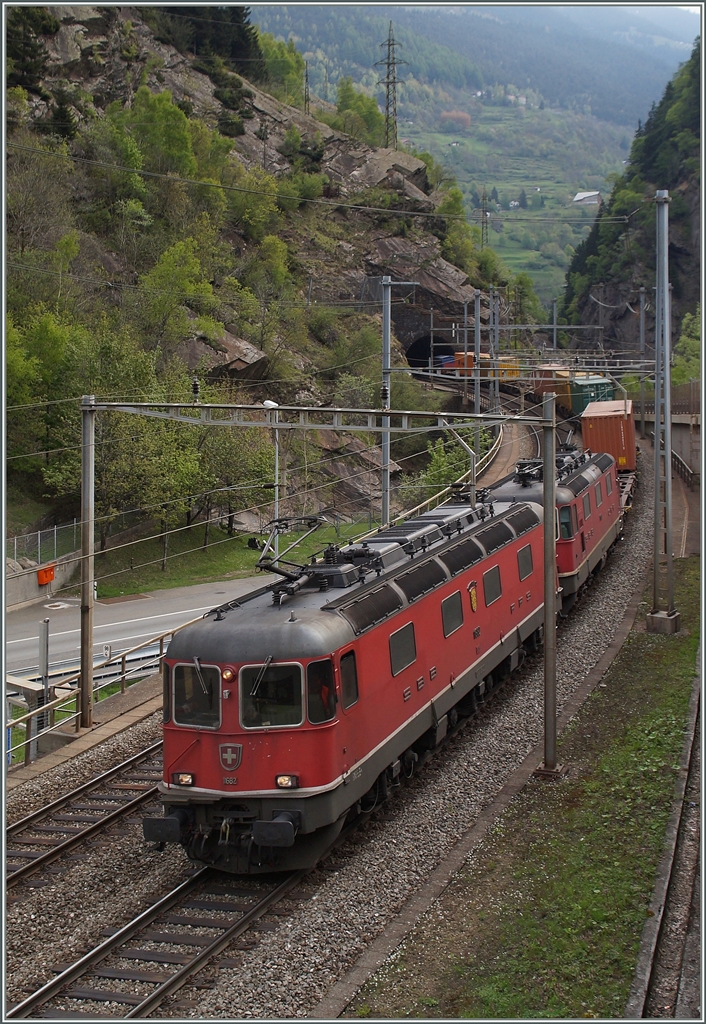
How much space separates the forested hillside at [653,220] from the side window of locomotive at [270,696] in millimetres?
96251

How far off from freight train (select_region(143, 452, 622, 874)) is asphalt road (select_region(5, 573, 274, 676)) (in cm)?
1297

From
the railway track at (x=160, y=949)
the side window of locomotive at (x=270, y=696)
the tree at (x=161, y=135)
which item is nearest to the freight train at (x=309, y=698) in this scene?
the side window of locomotive at (x=270, y=696)

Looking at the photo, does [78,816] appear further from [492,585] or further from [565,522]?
[565,522]

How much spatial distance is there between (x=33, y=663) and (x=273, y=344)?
3056 centimetres

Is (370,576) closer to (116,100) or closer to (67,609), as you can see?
(67,609)

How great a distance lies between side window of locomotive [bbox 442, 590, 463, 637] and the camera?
50.3 ft

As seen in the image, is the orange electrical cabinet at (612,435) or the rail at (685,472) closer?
the orange electrical cabinet at (612,435)

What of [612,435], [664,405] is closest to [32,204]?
[612,435]

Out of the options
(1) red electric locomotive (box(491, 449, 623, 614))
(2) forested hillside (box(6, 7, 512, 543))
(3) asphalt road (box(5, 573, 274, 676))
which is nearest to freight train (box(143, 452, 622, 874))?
(1) red electric locomotive (box(491, 449, 623, 614))

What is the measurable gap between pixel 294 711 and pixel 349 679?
100 centimetres

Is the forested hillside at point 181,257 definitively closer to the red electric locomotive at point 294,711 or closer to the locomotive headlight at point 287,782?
the red electric locomotive at point 294,711

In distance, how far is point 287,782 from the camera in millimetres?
10961

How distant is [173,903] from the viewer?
10.9 m

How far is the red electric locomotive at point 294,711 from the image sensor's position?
11.1 meters
